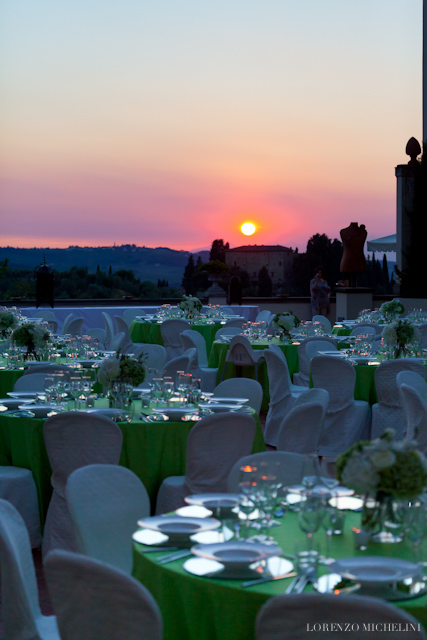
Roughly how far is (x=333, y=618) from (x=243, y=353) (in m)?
7.66

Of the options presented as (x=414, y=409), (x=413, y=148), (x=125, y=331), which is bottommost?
(x=414, y=409)

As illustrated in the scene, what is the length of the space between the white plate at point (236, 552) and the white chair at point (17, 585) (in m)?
0.57

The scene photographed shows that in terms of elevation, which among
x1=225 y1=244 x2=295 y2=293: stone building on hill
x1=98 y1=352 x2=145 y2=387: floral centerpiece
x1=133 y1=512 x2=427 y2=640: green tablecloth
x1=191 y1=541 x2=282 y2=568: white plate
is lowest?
x1=133 y1=512 x2=427 y2=640: green tablecloth

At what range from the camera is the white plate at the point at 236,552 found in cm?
248

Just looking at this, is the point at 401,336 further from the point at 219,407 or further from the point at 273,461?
the point at 273,461

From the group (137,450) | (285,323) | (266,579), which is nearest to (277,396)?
(285,323)

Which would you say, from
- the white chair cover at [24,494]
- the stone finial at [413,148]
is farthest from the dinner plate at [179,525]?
the stone finial at [413,148]

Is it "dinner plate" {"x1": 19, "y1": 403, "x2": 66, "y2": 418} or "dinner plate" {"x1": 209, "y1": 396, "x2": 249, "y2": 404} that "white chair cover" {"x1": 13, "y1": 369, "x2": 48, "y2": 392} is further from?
"dinner plate" {"x1": 209, "y1": 396, "x2": 249, "y2": 404}

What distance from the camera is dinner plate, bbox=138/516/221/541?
8.95ft

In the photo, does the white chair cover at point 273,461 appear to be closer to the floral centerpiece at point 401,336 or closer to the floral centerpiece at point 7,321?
the floral centerpiece at point 401,336

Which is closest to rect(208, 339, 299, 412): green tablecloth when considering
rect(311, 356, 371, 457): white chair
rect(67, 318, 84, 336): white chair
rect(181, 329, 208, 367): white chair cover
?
rect(181, 329, 208, 367): white chair cover

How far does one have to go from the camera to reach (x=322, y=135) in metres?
20.2

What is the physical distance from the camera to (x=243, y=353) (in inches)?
376

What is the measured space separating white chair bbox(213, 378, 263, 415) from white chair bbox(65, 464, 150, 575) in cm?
Answer: 246
